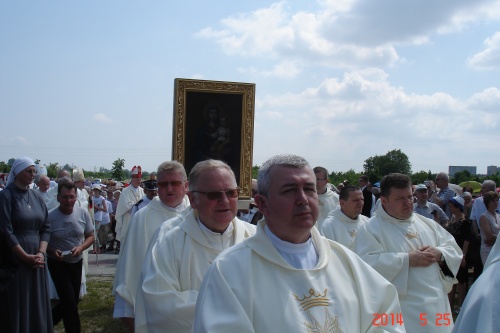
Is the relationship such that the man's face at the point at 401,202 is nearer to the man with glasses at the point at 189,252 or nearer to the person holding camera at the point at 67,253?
the man with glasses at the point at 189,252

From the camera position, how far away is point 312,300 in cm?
280

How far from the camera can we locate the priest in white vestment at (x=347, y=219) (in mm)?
6645

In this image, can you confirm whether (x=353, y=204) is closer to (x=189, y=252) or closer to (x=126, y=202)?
(x=189, y=252)

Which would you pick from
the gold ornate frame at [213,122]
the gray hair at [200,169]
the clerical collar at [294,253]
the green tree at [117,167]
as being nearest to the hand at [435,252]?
the gray hair at [200,169]

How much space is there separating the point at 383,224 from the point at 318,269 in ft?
8.10

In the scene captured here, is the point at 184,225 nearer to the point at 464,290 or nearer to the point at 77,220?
the point at 77,220

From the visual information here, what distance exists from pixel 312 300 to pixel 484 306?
2.72 feet

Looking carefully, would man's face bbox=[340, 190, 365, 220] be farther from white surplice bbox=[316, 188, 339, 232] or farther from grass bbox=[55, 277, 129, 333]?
grass bbox=[55, 277, 129, 333]

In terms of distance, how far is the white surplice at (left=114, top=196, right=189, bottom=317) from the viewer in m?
5.06

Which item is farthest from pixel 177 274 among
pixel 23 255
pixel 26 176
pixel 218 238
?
pixel 26 176

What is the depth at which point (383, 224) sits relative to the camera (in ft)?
17.1

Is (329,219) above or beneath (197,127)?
beneath

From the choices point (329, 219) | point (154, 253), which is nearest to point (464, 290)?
point (329, 219)

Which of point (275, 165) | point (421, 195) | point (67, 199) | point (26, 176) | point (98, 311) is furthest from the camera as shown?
point (421, 195)
